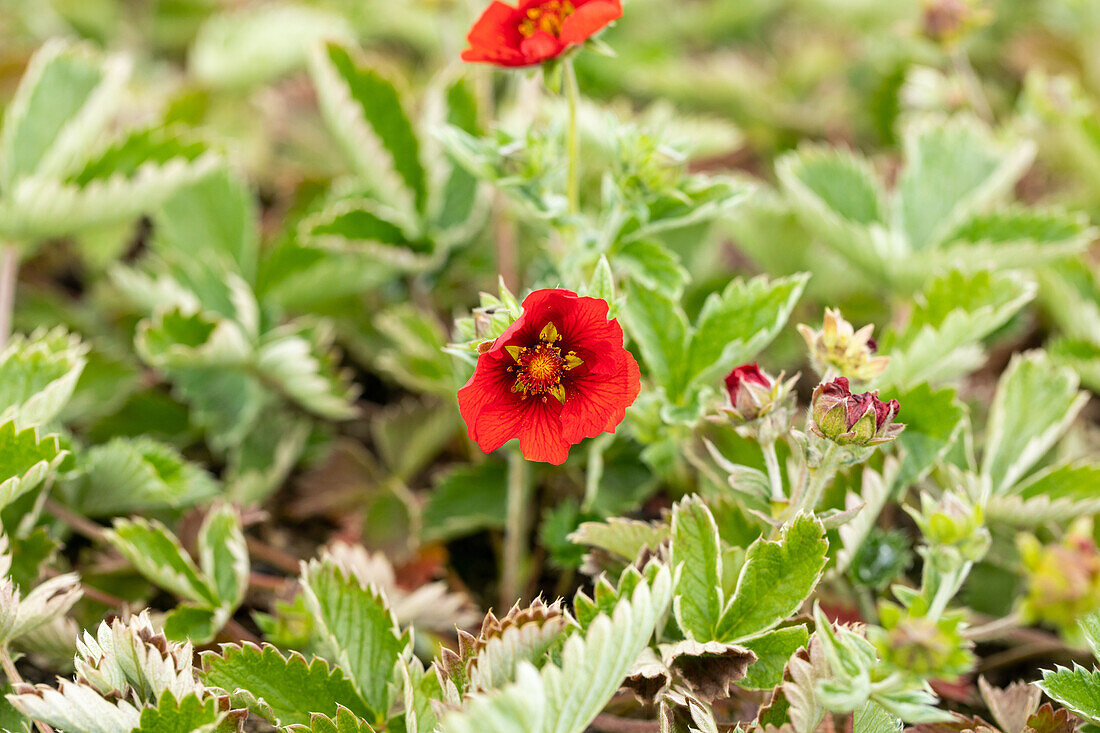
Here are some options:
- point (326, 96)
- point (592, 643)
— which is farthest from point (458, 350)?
point (326, 96)

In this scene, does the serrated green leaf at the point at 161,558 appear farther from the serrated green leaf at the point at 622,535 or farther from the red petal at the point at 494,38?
the red petal at the point at 494,38

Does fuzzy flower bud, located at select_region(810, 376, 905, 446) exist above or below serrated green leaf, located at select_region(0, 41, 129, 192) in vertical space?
below

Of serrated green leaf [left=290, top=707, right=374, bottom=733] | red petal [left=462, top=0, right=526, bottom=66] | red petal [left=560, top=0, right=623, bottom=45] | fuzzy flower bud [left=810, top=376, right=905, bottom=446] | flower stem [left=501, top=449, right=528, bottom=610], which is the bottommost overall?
flower stem [left=501, top=449, right=528, bottom=610]

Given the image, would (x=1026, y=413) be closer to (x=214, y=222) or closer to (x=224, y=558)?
(x=224, y=558)

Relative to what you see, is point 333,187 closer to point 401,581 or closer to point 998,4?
point 401,581

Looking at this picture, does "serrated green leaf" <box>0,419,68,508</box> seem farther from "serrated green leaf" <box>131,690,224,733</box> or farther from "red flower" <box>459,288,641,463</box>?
"red flower" <box>459,288,641,463</box>

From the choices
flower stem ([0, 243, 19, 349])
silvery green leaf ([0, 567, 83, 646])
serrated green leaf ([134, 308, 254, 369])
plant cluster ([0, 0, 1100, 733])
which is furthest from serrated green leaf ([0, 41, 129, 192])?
silvery green leaf ([0, 567, 83, 646])
